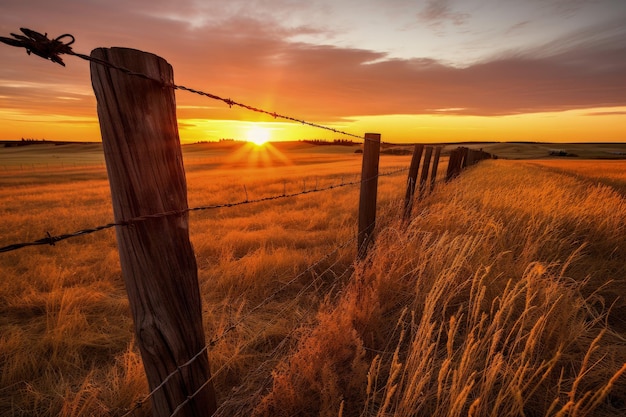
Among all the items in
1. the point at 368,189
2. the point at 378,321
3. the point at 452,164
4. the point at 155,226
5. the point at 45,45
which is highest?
the point at 45,45

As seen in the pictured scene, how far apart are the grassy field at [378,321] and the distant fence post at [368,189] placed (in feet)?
0.70

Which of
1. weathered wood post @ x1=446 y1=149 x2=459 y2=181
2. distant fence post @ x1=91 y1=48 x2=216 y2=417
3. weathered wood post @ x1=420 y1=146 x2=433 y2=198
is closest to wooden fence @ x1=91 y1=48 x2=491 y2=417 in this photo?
distant fence post @ x1=91 y1=48 x2=216 y2=417

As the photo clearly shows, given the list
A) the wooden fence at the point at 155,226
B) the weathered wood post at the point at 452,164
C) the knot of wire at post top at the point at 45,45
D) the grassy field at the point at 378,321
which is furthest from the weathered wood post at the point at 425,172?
the knot of wire at post top at the point at 45,45

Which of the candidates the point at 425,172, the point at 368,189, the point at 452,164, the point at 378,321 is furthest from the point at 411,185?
the point at 452,164

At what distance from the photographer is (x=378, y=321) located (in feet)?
9.43

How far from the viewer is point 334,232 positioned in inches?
277

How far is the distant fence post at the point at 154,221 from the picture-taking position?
47.1 inches

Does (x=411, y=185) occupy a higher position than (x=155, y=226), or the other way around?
(x=155, y=226)

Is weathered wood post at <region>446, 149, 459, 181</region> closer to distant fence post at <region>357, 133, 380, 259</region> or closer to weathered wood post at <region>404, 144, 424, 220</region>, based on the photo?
weathered wood post at <region>404, 144, 424, 220</region>

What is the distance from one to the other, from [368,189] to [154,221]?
116 inches

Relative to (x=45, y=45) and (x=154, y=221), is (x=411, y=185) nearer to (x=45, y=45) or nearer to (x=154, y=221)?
(x=154, y=221)

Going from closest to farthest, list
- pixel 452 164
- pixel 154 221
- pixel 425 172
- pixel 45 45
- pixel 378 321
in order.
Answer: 1. pixel 45 45
2. pixel 154 221
3. pixel 378 321
4. pixel 425 172
5. pixel 452 164

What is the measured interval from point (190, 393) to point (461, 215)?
4617mm

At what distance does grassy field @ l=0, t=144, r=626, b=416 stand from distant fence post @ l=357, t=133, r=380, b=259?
215 mm
